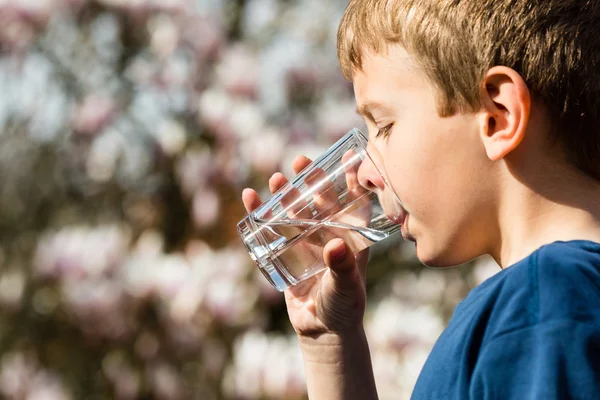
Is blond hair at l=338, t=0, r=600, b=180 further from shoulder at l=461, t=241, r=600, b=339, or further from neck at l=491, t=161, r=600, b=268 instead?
shoulder at l=461, t=241, r=600, b=339

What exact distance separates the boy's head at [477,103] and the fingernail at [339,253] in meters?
0.11

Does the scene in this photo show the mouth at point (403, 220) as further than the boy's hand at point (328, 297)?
No

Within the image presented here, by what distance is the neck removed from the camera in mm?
1021

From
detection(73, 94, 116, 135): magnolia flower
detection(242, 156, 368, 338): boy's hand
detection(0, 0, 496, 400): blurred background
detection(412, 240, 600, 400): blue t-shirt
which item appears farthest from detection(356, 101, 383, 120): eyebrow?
A: detection(73, 94, 116, 135): magnolia flower

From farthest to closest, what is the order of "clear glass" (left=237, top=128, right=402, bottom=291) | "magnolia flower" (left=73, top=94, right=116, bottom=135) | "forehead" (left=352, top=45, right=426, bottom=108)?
"magnolia flower" (left=73, top=94, right=116, bottom=135) → "clear glass" (left=237, top=128, right=402, bottom=291) → "forehead" (left=352, top=45, right=426, bottom=108)

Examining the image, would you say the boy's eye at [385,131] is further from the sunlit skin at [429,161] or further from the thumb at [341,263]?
the thumb at [341,263]

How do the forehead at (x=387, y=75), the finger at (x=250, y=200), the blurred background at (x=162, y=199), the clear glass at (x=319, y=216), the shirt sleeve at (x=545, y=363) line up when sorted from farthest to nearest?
the blurred background at (x=162, y=199)
the finger at (x=250, y=200)
the clear glass at (x=319, y=216)
the forehead at (x=387, y=75)
the shirt sleeve at (x=545, y=363)

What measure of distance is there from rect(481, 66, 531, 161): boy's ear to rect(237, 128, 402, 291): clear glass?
0.17 m

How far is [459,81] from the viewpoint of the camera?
107 cm

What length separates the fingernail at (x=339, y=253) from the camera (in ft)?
3.91

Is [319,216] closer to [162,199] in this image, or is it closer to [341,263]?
[341,263]

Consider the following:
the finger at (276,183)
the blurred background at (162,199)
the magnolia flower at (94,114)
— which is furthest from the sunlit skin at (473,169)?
the magnolia flower at (94,114)

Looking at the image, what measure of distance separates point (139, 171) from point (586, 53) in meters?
2.06

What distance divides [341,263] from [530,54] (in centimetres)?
37
